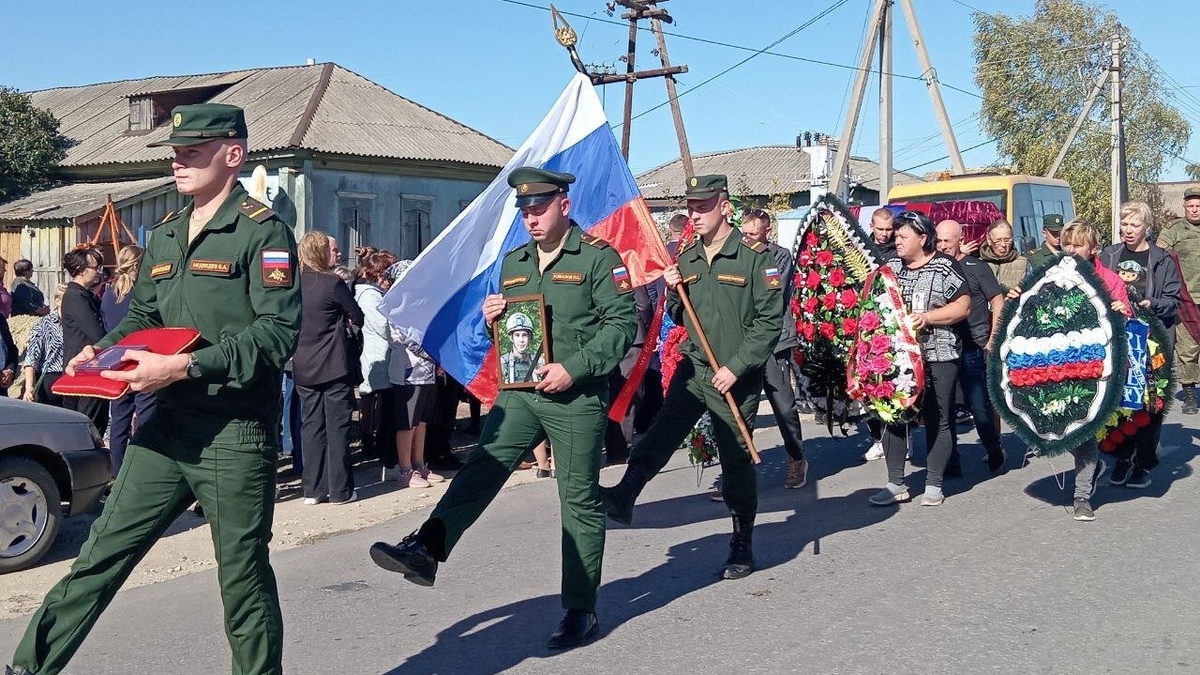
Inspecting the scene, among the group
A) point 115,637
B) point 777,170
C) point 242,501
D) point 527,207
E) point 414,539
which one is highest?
point 777,170

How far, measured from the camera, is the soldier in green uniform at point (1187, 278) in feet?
38.5

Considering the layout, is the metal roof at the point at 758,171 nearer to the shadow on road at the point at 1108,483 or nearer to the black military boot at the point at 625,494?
the shadow on road at the point at 1108,483

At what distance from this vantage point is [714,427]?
6.22 m

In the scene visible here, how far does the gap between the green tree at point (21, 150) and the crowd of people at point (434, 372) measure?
16492 mm

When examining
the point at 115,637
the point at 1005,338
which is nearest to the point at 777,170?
the point at 1005,338

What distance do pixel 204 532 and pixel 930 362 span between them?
486 centimetres

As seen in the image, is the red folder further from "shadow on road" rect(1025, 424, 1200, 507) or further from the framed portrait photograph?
"shadow on road" rect(1025, 424, 1200, 507)

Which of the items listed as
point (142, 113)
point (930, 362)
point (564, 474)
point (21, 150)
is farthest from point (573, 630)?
point (142, 113)

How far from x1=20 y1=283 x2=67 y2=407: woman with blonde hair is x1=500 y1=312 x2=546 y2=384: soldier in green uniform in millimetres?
5214

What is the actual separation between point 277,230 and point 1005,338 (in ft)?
18.2

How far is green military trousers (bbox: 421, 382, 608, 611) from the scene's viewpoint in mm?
5078

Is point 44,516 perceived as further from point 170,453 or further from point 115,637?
point 170,453

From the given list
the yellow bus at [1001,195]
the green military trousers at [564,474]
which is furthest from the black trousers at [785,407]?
the yellow bus at [1001,195]

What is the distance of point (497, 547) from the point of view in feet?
23.1
